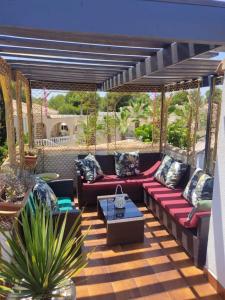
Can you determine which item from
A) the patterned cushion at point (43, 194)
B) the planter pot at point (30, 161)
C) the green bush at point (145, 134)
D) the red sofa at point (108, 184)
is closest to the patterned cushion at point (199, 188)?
the red sofa at point (108, 184)

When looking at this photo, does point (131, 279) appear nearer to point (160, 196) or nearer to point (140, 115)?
point (160, 196)

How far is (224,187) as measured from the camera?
2.95 metres

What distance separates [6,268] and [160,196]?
10.8 ft

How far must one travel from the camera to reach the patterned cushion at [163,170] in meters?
5.70

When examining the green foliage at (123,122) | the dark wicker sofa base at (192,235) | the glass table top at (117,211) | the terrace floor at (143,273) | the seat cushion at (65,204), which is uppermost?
the green foliage at (123,122)

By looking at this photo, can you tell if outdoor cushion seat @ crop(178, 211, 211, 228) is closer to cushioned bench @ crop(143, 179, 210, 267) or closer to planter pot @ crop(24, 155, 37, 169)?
cushioned bench @ crop(143, 179, 210, 267)

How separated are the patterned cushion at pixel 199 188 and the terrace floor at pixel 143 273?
0.80 m

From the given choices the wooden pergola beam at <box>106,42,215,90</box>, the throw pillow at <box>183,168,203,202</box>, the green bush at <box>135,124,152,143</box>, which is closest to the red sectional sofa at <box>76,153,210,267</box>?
the throw pillow at <box>183,168,203,202</box>

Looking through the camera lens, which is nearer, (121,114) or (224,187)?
(224,187)

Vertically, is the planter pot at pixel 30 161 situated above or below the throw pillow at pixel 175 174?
above

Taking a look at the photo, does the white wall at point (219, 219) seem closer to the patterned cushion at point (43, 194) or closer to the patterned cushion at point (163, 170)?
the patterned cushion at point (43, 194)

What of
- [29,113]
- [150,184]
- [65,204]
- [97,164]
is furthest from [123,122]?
[65,204]

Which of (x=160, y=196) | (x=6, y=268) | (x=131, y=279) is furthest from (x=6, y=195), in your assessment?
(x=160, y=196)

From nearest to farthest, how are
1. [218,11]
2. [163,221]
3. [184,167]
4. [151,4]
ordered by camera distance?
1. [151,4]
2. [218,11]
3. [163,221]
4. [184,167]
